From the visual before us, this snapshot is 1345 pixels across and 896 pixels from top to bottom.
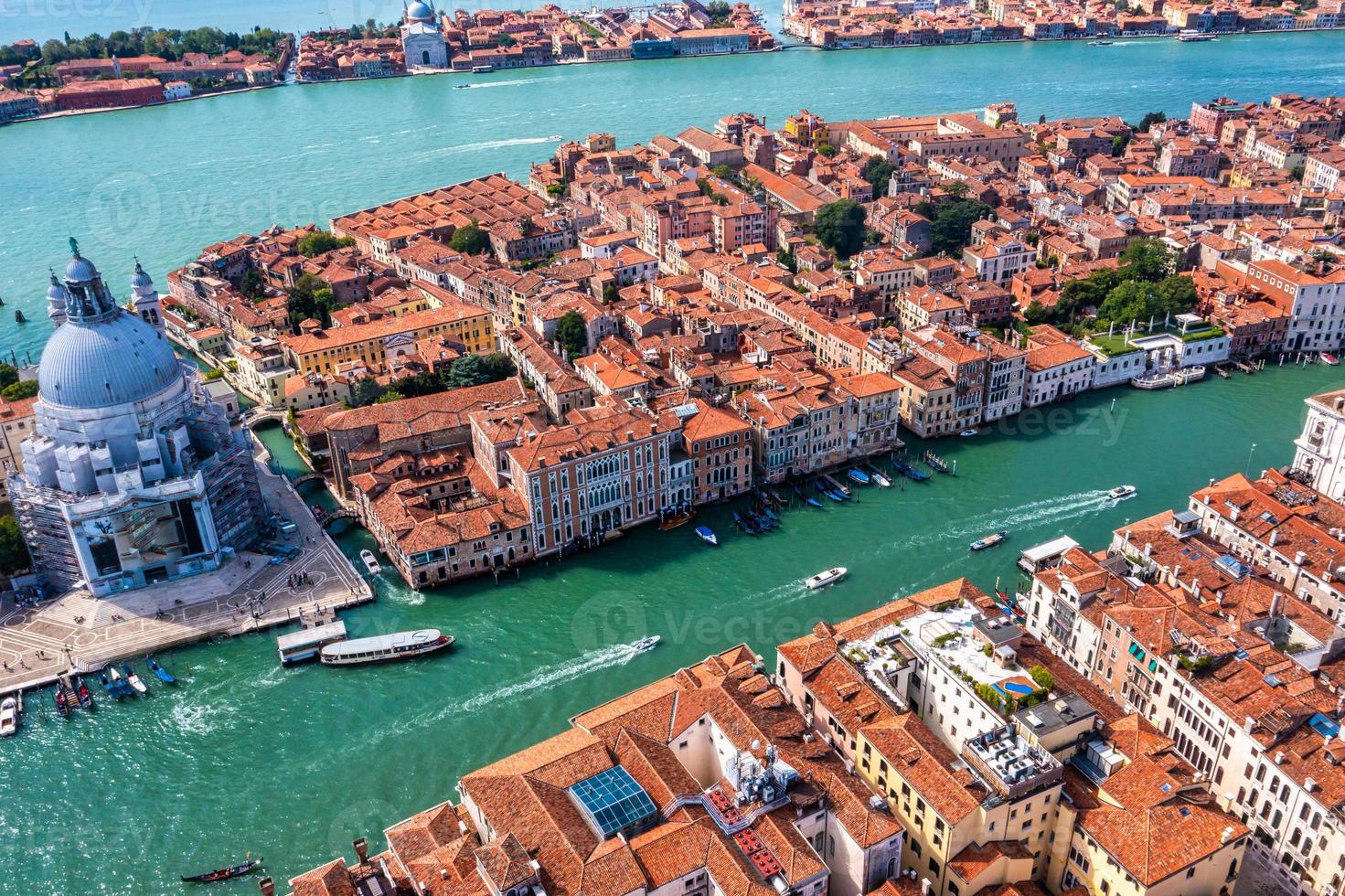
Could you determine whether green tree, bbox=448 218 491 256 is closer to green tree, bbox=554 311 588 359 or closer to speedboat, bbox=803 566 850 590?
green tree, bbox=554 311 588 359

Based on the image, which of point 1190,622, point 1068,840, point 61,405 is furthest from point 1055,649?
point 61,405

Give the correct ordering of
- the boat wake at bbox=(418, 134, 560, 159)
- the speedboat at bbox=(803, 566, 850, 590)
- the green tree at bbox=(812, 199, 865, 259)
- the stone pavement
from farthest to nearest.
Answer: the boat wake at bbox=(418, 134, 560, 159) → the green tree at bbox=(812, 199, 865, 259) → the speedboat at bbox=(803, 566, 850, 590) → the stone pavement

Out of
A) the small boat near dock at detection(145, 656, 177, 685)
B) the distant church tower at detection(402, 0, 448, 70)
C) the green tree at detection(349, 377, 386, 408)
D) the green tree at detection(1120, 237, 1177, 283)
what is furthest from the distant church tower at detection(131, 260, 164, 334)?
the distant church tower at detection(402, 0, 448, 70)

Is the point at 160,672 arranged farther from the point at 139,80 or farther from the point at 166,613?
the point at 139,80

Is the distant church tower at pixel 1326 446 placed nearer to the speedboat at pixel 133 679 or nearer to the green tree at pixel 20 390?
the speedboat at pixel 133 679

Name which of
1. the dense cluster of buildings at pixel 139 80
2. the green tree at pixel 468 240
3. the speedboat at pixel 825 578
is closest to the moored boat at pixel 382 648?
the speedboat at pixel 825 578

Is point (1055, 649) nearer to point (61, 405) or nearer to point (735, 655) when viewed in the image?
point (735, 655)
